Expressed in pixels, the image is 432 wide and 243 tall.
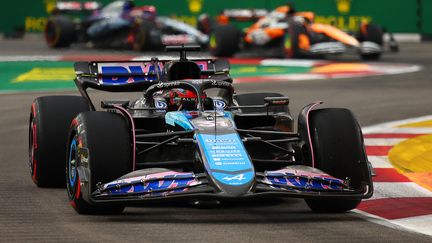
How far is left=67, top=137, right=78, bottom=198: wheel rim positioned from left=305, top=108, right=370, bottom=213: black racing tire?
5.14 feet

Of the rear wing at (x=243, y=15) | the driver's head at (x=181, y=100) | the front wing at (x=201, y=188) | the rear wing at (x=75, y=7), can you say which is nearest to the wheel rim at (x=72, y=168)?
the front wing at (x=201, y=188)

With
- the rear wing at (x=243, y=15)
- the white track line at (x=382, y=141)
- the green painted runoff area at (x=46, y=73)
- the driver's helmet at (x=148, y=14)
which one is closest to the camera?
the white track line at (x=382, y=141)

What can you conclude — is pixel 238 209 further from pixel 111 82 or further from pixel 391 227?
pixel 111 82

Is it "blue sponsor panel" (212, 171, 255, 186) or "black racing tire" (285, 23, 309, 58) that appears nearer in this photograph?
"blue sponsor panel" (212, 171, 255, 186)

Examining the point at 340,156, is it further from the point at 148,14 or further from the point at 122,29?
the point at 122,29

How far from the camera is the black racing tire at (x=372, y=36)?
83.0 feet

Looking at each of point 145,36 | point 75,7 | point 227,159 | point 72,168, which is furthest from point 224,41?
point 227,159

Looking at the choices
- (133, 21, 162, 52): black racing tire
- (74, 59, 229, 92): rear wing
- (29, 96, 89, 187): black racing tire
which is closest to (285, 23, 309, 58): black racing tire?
(133, 21, 162, 52): black racing tire

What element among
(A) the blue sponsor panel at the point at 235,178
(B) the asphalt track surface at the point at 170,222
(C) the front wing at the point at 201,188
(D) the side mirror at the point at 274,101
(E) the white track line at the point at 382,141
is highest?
(D) the side mirror at the point at 274,101

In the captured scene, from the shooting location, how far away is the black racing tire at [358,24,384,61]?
2531 cm

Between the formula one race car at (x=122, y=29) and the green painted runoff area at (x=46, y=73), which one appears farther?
the formula one race car at (x=122, y=29)

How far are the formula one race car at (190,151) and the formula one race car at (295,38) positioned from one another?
15347mm

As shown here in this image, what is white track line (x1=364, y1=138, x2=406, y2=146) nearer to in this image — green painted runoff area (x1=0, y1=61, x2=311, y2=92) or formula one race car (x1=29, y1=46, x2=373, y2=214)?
formula one race car (x1=29, y1=46, x2=373, y2=214)

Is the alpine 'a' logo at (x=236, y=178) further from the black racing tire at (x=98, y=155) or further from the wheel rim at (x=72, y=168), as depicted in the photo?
the wheel rim at (x=72, y=168)
